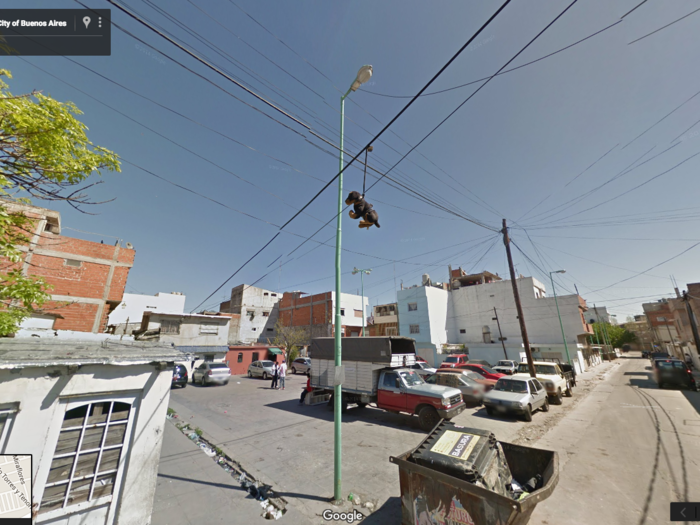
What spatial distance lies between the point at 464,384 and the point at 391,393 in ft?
15.3

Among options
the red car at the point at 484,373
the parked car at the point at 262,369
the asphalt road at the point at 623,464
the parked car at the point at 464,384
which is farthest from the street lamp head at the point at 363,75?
the parked car at the point at 262,369

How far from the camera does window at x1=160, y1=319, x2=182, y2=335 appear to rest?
26281 millimetres

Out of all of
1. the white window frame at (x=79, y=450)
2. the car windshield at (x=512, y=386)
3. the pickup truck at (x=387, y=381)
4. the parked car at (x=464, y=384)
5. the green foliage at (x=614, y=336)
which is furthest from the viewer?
the green foliage at (x=614, y=336)

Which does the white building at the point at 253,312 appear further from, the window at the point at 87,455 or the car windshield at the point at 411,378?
the window at the point at 87,455

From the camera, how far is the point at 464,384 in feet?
43.2

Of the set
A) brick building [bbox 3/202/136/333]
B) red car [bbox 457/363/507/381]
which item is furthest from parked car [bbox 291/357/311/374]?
brick building [bbox 3/202/136/333]

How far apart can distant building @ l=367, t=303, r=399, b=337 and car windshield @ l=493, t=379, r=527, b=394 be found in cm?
2867

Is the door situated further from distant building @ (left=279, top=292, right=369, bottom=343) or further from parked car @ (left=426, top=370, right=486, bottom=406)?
distant building @ (left=279, top=292, right=369, bottom=343)

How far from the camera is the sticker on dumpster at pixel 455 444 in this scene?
390cm

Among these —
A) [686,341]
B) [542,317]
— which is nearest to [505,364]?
[542,317]

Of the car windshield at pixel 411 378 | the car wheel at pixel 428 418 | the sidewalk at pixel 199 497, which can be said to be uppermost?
the car windshield at pixel 411 378

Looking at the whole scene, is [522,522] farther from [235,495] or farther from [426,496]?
[235,495]

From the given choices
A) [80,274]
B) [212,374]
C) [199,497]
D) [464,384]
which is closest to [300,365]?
[212,374]

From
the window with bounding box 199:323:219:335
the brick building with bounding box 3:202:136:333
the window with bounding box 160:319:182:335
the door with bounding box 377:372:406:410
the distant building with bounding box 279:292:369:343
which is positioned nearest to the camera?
the door with bounding box 377:372:406:410
